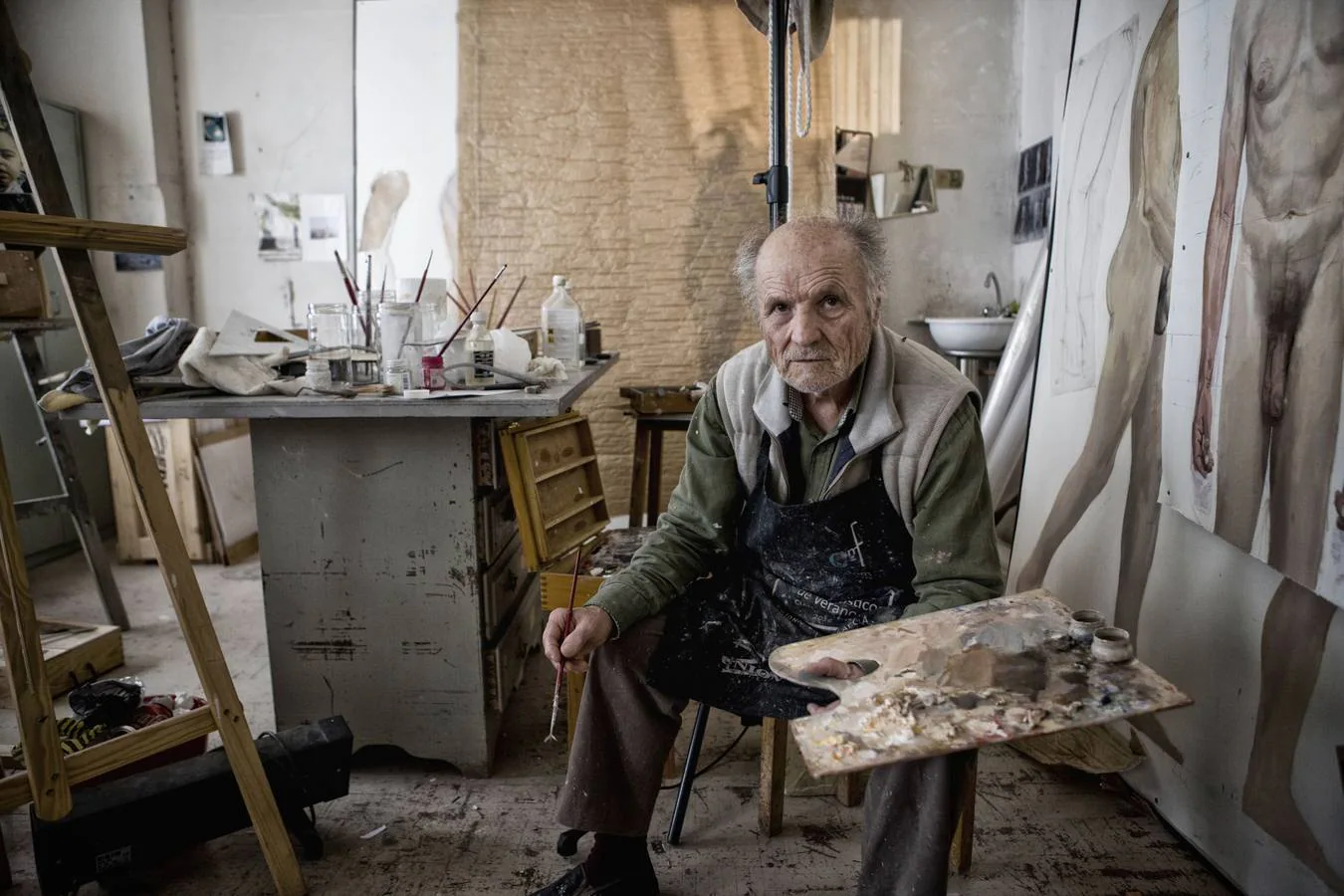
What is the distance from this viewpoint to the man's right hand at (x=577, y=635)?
161 cm

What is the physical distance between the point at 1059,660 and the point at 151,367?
6.98ft

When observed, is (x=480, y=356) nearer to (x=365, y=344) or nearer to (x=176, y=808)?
(x=365, y=344)

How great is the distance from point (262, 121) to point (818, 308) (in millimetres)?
4118

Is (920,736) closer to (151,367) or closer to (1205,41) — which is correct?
(1205,41)

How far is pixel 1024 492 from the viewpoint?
268 cm

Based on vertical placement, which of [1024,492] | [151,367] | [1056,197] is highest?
[1056,197]

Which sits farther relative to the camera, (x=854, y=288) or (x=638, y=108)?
(x=638, y=108)

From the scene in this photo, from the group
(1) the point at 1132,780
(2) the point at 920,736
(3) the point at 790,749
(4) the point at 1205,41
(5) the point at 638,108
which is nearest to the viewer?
(2) the point at 920,736

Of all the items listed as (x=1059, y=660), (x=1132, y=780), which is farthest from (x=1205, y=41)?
(x=1132, y=780)

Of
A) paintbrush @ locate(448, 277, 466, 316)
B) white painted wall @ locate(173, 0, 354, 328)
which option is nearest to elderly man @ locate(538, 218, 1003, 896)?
paintbrush @ locate(448, 277, 466, 316)

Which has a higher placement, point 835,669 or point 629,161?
point 629,161

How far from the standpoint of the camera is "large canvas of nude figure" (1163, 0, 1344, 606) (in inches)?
54.9

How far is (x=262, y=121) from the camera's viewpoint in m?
4.73

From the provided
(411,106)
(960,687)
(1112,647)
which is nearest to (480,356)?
(960,687)
